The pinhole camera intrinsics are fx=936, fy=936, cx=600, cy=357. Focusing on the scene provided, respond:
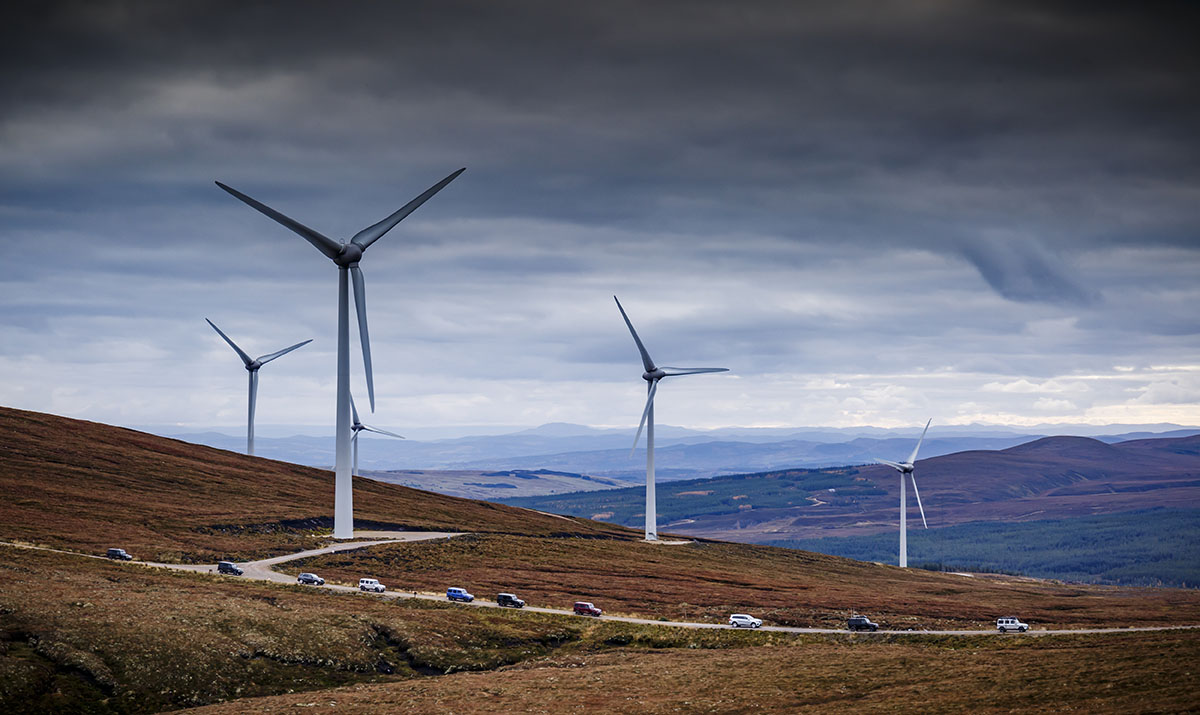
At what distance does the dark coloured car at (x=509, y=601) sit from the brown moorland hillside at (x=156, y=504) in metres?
38.8

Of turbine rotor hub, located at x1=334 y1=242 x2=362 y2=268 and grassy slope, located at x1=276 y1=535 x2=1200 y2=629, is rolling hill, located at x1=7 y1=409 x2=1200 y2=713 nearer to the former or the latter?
grassy slope, located at x1=276 y1=535 x2=1200 y2=629

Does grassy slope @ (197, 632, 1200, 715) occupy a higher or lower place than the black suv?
higher

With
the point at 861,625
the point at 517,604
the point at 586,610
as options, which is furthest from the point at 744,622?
the point at 517,604

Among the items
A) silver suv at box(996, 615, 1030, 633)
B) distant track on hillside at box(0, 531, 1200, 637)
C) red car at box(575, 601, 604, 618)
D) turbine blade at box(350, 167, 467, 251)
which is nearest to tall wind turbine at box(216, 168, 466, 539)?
turbine blade at box(350, 167, 467, 251)

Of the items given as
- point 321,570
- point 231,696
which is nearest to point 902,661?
point 231,696

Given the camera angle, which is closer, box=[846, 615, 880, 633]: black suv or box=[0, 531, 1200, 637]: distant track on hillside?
box=[0, 531, 1200, 637]: distant track on hillside

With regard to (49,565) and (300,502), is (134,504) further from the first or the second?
(49,565)

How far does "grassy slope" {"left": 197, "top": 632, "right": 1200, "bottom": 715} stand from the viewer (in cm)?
4928

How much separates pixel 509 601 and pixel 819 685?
4318cm

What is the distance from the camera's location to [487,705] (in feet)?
177

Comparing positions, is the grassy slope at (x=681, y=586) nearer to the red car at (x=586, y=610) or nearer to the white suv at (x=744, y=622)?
the white suv at (x=744, y=622)

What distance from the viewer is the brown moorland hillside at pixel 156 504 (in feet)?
374

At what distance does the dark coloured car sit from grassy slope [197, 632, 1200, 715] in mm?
22292

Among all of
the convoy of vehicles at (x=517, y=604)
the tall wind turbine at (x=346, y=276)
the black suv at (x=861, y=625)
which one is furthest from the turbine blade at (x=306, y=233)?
the black suv at (x=861, y=625)
